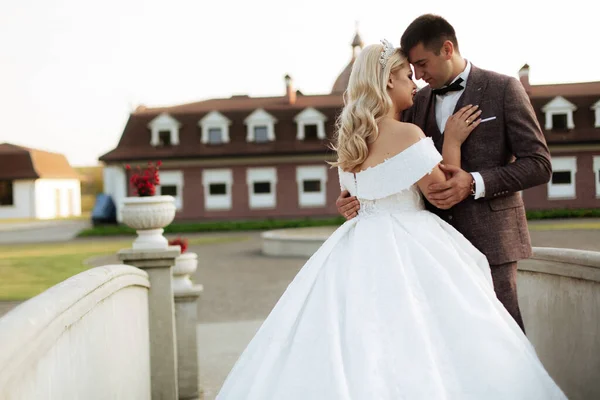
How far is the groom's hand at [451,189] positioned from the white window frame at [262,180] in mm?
28909

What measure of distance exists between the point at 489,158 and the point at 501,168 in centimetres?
12

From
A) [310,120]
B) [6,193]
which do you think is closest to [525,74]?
[310,120]

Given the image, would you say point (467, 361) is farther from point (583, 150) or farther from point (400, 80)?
point (583, 150)

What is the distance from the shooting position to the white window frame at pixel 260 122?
32062 mm

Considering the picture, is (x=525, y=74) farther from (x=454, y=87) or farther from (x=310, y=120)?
(x=454, y=87)

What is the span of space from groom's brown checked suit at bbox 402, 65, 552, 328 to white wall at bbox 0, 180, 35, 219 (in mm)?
46043

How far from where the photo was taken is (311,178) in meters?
32.0

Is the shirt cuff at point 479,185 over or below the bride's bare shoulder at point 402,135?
below

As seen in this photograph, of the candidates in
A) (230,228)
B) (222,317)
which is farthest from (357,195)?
(230,228)

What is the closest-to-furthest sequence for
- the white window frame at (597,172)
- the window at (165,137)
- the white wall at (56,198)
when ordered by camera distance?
the white window frame at (597,172)
the window at (165,137)
the white wall at (56,198)

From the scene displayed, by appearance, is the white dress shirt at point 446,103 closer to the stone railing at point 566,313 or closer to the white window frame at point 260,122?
the stone railing at point 566,313

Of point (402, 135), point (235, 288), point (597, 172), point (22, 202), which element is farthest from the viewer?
point (22, 202)

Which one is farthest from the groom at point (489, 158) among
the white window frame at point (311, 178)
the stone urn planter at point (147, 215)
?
the white window frame at point (311, 178)

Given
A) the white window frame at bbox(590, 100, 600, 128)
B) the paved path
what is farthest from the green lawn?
the white window frame at bbox(590, 100, 600, 128)
